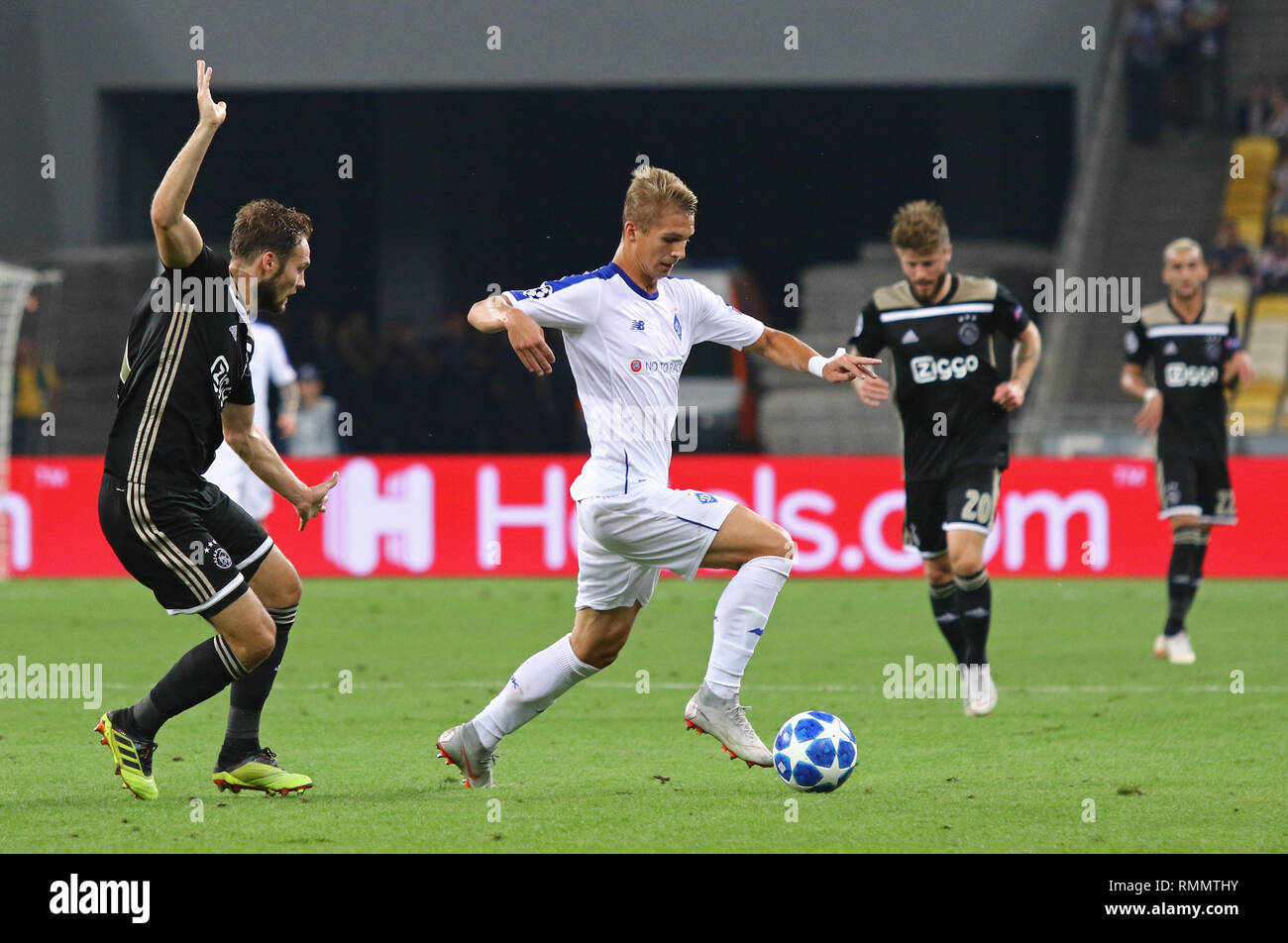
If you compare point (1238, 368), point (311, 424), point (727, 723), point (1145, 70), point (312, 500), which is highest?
point (1145, 70)

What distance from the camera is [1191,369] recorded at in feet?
36.3

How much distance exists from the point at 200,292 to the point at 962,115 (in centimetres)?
2151

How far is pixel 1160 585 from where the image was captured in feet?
50.5

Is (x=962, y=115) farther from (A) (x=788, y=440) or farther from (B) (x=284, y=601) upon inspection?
(B) (x=284, y=601)

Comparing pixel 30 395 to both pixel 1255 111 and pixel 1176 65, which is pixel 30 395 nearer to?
pixel 1176 65

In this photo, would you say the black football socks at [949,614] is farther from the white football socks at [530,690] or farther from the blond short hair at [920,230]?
the white football socks at [530,690]

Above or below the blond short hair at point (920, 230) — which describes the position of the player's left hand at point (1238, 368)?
below

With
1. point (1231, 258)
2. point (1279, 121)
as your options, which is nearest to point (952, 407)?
point (1231, 258)

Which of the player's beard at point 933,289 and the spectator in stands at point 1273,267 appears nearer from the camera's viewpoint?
the player's beard at point 933,289

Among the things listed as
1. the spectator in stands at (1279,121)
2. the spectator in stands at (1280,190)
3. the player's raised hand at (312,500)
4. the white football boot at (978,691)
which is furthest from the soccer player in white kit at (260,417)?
the spectator in stands at (1279,121)

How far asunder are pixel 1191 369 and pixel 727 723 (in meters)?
5.87

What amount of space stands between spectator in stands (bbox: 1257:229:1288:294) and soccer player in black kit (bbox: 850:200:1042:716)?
1378 cm

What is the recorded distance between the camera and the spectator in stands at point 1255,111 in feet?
78.3

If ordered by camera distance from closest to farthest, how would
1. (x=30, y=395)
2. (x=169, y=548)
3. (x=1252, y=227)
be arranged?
(x=169, y=548) → (x=30, y=395) → (x=1252, y=227)
